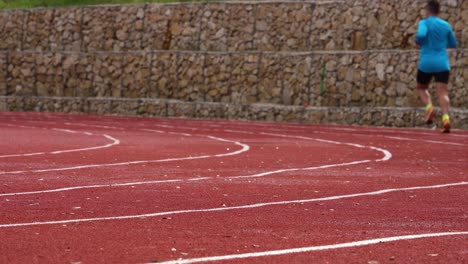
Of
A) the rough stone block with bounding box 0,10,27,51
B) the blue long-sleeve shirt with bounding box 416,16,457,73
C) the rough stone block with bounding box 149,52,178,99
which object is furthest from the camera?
the rough stone block with bounding box 0,10,27,51

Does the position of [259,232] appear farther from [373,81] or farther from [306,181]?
[373,81]

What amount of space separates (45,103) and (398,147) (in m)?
20.4

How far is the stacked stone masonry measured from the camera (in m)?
31.3

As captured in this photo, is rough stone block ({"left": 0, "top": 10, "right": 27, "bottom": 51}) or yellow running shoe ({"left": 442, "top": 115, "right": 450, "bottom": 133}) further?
rough stone block ({"left": 0, "top": 10, "right": 27, "bottom": 51})

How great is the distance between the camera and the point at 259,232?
877 centimetres

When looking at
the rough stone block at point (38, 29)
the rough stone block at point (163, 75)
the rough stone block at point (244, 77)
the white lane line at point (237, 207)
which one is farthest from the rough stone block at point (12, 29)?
the white lane line at point (237, 207)

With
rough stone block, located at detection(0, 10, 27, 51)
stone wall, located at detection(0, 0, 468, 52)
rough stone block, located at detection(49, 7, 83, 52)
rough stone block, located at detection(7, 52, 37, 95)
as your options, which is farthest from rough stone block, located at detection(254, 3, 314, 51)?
rough stone block, located at detection(0, 10, 27, 51)

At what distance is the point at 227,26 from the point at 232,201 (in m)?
24.9

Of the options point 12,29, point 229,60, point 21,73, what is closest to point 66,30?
point 21,73

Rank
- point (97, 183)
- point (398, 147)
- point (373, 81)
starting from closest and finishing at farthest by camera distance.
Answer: point (97, 183) < point (398, 147) < point (373, 81)

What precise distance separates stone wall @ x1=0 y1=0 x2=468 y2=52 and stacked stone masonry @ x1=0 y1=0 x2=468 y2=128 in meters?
0.03

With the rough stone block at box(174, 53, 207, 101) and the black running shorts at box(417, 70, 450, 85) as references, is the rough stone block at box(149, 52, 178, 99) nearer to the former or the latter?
the rough stone block at box(174, 53, 207, 101)

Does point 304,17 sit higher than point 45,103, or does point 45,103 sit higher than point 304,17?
point 304,17

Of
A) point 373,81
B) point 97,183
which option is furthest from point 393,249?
point 373,81
